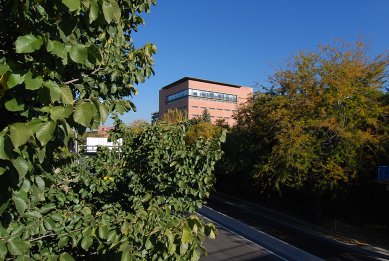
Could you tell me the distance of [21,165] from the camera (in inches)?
64.0

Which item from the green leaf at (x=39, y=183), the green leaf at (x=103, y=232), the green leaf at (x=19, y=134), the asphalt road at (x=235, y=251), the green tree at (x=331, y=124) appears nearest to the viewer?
the green leaf at (x=19, y=134)

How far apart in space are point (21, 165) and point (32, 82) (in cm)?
39

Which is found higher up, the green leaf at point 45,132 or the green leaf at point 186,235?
the green leaf at point 45,132

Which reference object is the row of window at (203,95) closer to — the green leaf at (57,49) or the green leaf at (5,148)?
the green leaf at (57,49)

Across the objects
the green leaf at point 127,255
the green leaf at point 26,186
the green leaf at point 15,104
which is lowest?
the green leaf at point 127,255

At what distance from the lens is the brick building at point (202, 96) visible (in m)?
75.7

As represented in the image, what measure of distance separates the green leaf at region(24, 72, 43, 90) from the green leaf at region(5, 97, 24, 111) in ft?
0.51

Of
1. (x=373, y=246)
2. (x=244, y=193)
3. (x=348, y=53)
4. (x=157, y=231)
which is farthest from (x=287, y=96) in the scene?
(x=157, y=231)

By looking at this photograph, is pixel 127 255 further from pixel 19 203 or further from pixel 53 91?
pixel 53 91

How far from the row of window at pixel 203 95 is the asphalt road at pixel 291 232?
47952 millimetres

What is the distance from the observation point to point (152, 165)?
17.7 ft

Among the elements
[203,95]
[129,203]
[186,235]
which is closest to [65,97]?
[186,235]

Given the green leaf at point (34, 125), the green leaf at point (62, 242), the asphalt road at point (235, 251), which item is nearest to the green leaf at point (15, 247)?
the green leaf at point (34, 125)

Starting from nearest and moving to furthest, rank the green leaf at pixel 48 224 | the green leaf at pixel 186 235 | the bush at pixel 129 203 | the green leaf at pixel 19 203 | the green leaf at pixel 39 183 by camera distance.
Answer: the green leaf at pixel 19 203 → the green leaf at pixel 39 183 → the green leaf at pixel 186 235 → the bush at pixel 129 203 → the green leaf at pixel 48 224
